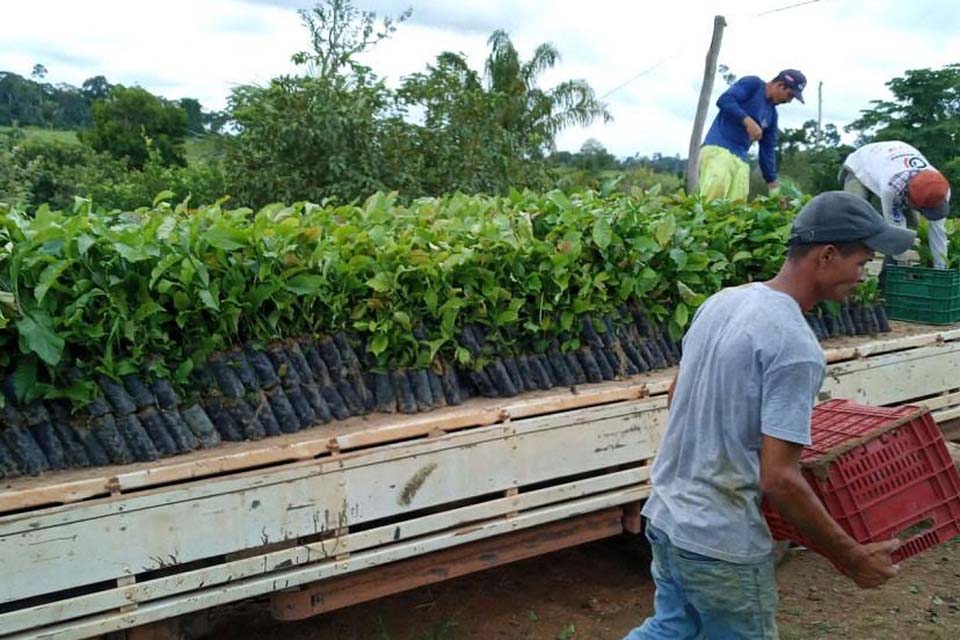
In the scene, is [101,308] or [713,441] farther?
[101,308]

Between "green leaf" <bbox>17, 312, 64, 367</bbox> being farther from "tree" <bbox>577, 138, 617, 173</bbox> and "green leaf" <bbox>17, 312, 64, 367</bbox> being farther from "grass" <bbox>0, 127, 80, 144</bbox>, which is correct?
"tree" <bbox>577, 138, 617, 173</bbox>

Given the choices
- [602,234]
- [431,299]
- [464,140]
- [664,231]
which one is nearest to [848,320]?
[664,231]

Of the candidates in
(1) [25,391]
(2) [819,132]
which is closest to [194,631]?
(1) [25,391]

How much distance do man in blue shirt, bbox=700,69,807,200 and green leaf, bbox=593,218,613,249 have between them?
8.60 ft

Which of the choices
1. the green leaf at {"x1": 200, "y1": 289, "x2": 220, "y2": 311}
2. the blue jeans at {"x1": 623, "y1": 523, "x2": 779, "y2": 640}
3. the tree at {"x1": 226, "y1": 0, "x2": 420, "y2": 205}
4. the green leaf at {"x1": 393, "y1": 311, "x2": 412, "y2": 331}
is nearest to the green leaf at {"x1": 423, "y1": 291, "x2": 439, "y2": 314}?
the green leaf at {"x1": 393, "y1": 311, "x2": 412, "y2": 331}

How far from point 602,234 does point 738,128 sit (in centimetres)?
310

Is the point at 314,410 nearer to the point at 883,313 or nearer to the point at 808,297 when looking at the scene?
the point at 808,297

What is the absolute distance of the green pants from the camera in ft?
22.5

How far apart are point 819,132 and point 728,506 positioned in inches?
1508

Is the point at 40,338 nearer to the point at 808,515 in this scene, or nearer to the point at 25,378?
the point at 25,378

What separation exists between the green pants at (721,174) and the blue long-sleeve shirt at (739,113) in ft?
0.24

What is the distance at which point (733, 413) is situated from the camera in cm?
233

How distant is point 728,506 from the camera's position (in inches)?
94.0

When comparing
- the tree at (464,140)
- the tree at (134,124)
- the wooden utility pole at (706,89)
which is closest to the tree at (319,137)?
the tree at (464,140)
